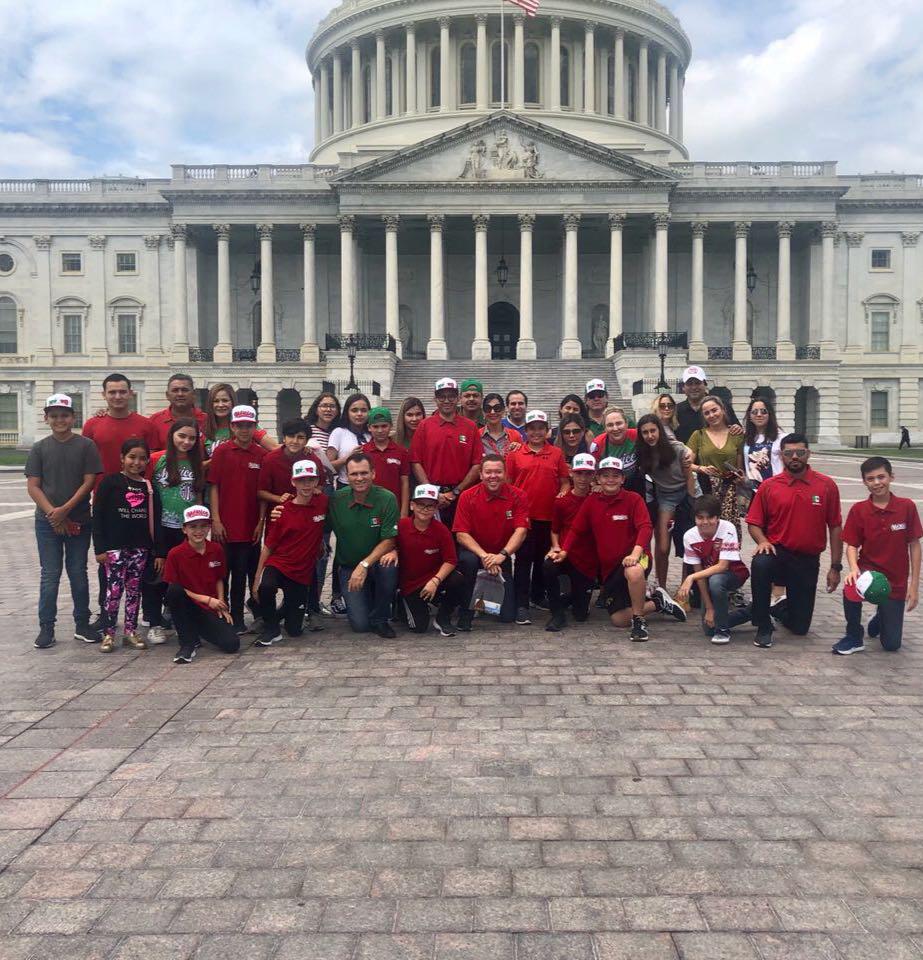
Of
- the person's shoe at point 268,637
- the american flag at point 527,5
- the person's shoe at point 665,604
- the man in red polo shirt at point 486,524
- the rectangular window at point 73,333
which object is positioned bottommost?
the person's shoe at point 268,637

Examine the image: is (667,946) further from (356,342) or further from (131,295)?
(131,295)

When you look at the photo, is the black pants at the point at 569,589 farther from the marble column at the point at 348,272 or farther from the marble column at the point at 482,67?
the marble column at the point at 482,67

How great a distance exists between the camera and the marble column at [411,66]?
59.0 m

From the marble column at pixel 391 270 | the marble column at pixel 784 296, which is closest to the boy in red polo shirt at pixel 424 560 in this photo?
the marble column at pixel 391 270

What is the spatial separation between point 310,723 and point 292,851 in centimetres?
186

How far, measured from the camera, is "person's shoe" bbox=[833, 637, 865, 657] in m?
7.77

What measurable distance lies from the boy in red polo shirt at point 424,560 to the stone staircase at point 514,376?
31.3 metres

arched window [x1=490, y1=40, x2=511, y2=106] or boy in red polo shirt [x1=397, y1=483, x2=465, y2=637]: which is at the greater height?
arched window [x1=490, y1=40, x2=511, y2=106]

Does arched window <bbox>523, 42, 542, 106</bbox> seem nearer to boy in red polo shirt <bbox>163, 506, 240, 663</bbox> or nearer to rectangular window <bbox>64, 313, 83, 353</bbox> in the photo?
rectangular window <bbox>64, 313, 83, 353</bbox>

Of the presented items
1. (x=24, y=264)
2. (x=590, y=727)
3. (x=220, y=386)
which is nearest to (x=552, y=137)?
(x=24, y=264)

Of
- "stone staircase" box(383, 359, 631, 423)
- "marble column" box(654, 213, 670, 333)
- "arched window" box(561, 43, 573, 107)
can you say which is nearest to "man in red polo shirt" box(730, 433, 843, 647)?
"stone staircase" box(383, 359, 631, 423)

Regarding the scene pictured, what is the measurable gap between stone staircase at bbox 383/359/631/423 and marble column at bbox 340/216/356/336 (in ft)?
14.1

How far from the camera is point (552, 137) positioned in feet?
151

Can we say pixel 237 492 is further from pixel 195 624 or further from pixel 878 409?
pixel 878 409
